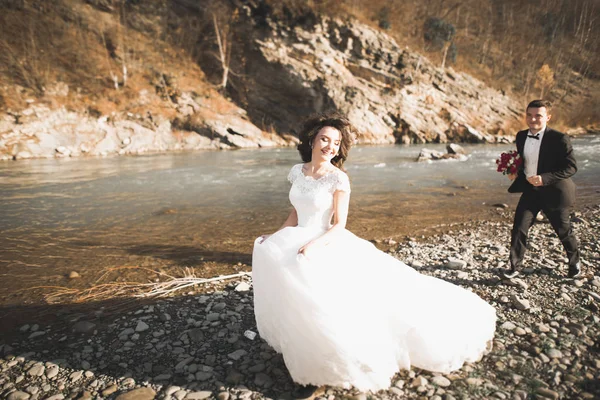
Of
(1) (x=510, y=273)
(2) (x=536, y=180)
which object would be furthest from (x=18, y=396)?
(2) (x=536, y=180)

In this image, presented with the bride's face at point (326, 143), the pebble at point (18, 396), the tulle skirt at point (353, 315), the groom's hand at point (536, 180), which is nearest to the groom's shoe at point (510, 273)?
the groom's hand at point (536, 180)

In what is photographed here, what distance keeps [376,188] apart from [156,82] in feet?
110

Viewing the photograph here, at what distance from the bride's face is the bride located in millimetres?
11

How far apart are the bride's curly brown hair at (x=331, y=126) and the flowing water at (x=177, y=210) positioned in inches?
144

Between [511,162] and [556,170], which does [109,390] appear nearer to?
[511,162]

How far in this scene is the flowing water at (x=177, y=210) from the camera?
7.08 metres

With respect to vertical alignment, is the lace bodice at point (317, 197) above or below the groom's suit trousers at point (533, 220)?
above

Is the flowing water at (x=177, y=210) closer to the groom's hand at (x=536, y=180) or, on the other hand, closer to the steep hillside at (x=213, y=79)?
the groom's hand at (x=536, y=180)

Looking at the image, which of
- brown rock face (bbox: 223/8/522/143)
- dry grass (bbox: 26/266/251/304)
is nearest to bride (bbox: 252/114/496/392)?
dry grass (bbox: 26/266/251/304)

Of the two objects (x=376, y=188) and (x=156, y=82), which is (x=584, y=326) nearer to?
(x=376, y=188)

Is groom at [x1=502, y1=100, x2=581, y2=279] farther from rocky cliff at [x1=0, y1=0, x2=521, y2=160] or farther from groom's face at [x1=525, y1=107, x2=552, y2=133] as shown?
rocky cliff at [x1=0, y1=0, x2=521, y2=160]

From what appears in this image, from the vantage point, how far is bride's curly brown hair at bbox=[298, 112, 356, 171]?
3668 mm

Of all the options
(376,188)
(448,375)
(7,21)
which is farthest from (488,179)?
(7,21)

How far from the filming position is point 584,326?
12.6ft
